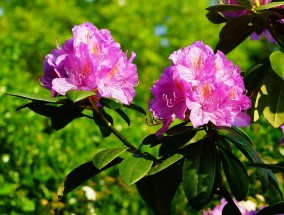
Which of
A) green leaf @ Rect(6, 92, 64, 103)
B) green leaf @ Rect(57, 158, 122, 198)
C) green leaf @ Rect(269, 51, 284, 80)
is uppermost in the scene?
green leaf @ Rect(269, 51, 284, 80)

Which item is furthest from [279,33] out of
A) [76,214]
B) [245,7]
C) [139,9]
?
[139,9]

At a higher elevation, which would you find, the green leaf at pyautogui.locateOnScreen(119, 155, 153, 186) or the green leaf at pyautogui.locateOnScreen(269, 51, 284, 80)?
the green leaf at pyautogui.locateOnScreen(269, 51, 284, 80)

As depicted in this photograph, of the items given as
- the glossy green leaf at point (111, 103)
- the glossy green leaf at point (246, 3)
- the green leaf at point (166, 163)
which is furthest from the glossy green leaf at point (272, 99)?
the glossy green leaf at point (111, 103)

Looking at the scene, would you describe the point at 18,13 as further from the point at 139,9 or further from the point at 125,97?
the point at 125,97

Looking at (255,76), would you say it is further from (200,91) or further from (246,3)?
(200,91)

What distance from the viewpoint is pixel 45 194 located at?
3.37 m

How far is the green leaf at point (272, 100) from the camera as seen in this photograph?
189 cm

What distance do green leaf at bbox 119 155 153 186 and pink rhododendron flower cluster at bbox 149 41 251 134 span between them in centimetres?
10

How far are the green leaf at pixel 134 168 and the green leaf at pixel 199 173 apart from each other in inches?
4.1

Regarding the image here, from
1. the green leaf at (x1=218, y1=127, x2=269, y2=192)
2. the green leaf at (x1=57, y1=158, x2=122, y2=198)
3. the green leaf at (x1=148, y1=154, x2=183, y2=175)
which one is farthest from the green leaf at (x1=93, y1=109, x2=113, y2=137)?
the green leaf at (x1=218, y1=127, x2=269, y2=192)

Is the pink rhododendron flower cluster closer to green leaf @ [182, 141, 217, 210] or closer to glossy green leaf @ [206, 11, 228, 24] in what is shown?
green leaf @ [182, 141, 217, 210]

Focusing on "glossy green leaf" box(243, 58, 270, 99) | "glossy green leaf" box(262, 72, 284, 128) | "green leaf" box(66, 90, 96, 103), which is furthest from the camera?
"glossy green leaf" box(243, 58, 270, 99)

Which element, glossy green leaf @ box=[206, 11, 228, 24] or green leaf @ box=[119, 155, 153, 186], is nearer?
green leaf @ box=[119, 155, 153, 186]

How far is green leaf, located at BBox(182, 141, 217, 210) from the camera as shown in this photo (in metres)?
1.58
